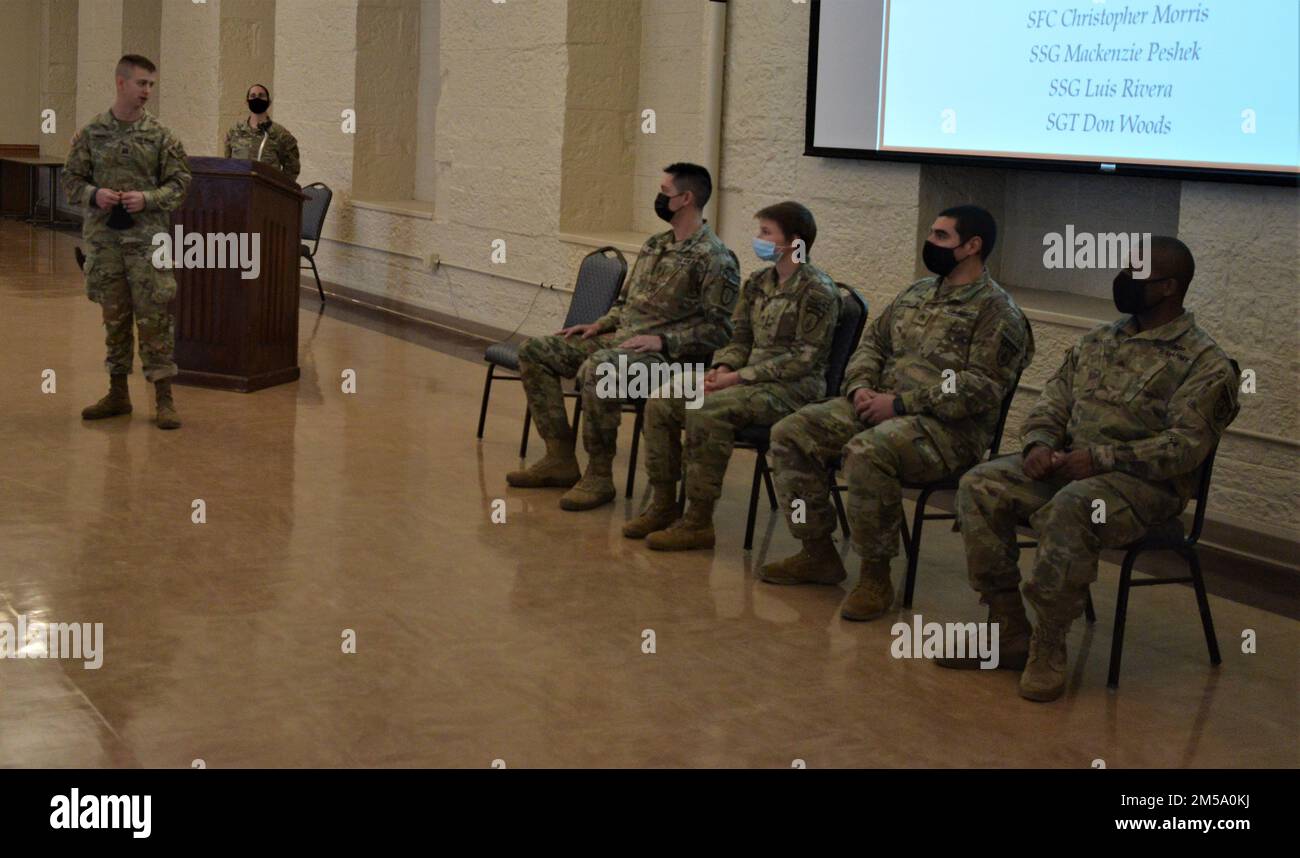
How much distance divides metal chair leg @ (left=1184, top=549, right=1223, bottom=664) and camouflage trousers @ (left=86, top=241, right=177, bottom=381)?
15.3 feet

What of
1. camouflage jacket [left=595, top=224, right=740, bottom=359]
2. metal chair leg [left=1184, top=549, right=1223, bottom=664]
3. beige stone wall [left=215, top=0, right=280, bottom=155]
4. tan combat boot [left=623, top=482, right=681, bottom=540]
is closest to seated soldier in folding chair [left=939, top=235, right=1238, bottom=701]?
metal chair leg [left=1184, top=549, right=1223, bottom=664]

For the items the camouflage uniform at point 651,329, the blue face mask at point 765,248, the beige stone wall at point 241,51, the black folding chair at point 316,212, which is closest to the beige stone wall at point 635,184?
the beige stone wall at point 241,51

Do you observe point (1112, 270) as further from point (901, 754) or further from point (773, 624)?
point (901, 754)

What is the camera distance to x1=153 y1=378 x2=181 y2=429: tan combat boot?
693 centimetres

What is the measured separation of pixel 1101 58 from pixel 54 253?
434 inches

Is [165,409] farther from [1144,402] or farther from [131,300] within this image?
[1144,402]

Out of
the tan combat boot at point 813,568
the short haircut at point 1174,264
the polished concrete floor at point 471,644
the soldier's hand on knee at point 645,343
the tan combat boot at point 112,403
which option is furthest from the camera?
the tan combat boot at point 112,403

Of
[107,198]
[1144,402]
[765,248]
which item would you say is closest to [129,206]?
[107,198]

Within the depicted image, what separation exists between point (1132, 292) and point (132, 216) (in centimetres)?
453

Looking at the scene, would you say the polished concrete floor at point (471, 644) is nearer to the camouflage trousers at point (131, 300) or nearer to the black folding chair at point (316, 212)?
the camouflage trousers at point (131, 300)

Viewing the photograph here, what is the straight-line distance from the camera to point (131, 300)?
6.94 meters

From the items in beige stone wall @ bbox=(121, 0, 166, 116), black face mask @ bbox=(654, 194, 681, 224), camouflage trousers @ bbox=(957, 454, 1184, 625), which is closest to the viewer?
camouflage trousers @ bbox=(957, 454, 1184, 625)

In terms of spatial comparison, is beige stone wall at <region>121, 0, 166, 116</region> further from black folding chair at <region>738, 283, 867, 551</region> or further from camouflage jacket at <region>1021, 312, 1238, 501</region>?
camouflage jacket at <region>1021, 312, 1238, 501</region>

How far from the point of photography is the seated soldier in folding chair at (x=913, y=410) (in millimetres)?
4617
